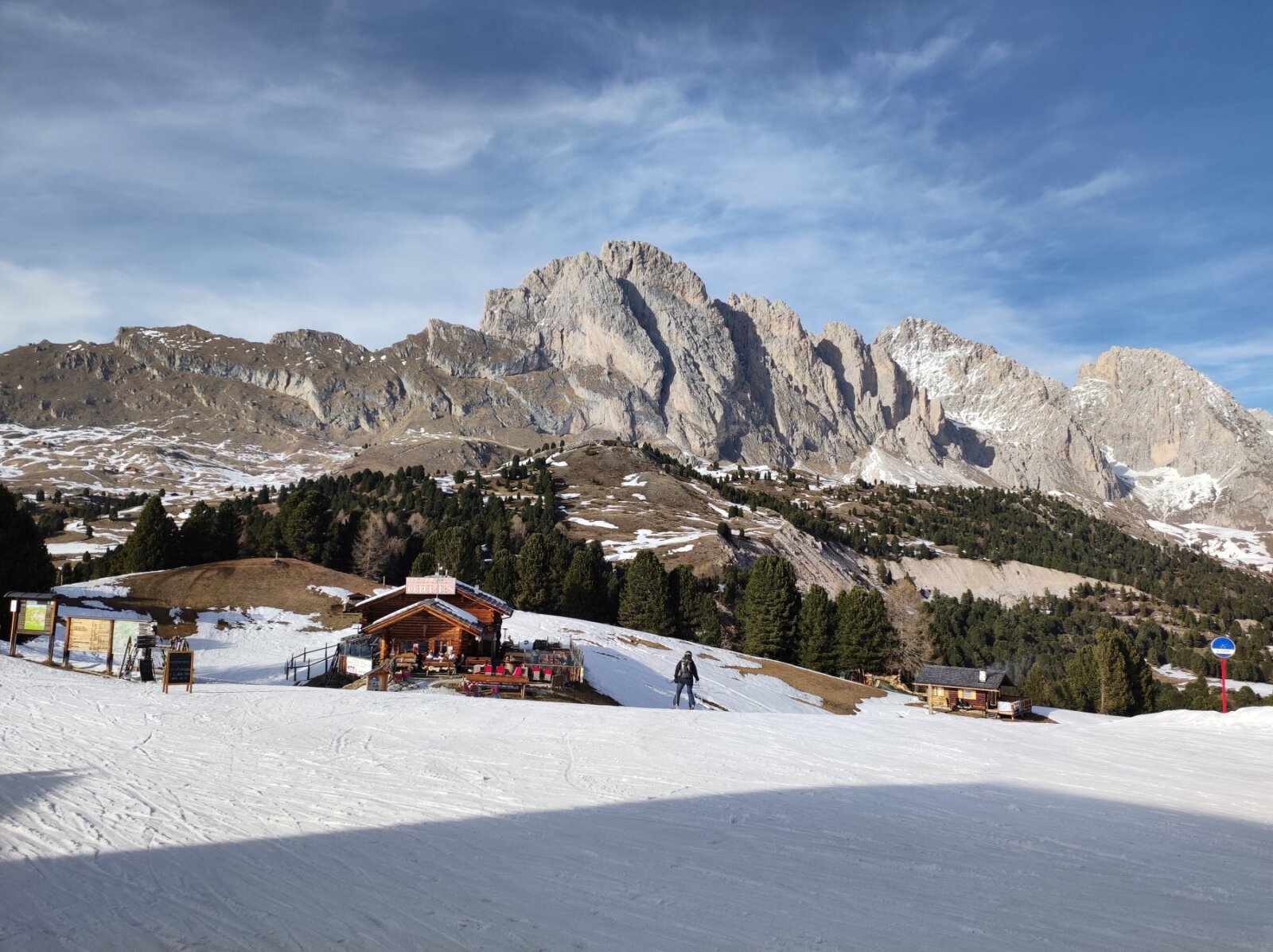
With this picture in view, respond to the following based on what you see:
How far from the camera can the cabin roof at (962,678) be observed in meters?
54.2

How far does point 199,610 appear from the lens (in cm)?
5181

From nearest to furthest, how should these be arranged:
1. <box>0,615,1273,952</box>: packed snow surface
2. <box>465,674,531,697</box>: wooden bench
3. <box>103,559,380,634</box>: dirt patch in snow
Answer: <box>0,615,1273,952</box>: packed snow surface
<box>465,674,531,697</box>: wooden bench
<box>103,559,380,634</box>: dirt patch in snow

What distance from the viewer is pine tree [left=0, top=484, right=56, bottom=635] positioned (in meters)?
56.0

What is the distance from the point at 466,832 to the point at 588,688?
30004mm

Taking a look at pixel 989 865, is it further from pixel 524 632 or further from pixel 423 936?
pixel 524 632

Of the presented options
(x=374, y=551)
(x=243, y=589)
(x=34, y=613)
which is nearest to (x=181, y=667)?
(x=34, y=613)

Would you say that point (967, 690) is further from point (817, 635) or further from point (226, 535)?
point (226, 535)

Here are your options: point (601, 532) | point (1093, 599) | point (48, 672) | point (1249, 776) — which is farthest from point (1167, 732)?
point (1093, 599)

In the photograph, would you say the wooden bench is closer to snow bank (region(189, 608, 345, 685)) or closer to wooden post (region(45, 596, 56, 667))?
snow bank (region(189, 608, 345, 685))

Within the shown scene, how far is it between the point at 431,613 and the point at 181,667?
53.6ft

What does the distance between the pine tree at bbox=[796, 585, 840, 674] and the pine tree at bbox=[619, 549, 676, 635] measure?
42.3 feet

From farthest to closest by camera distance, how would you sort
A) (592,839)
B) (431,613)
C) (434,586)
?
(434,586) < (431,613) < (592,839)

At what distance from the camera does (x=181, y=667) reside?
24.7 meters

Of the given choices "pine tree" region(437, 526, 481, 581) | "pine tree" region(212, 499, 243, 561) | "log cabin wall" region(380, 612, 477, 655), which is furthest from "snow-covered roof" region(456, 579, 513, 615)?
"pine tree" region(212, 499, 243, 561)
